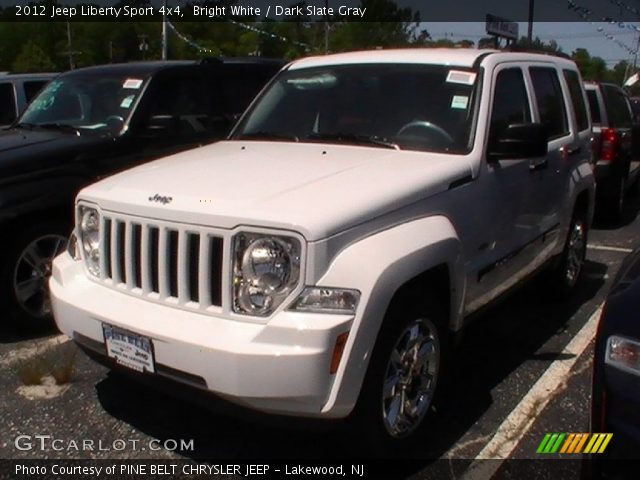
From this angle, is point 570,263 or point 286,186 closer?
point 286,186

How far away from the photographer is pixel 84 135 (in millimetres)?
5324

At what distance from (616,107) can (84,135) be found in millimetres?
7183

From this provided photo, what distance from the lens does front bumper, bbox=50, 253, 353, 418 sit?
102 inches

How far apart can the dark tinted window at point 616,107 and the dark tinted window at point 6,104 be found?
766cm

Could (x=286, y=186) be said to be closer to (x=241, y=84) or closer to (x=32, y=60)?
(x=241, y=84)

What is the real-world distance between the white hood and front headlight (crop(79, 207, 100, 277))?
92 mm

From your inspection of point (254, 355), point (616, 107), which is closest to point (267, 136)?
point (254, 355)

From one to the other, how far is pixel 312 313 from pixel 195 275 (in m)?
0.57

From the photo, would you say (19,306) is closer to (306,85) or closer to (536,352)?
(306,85)

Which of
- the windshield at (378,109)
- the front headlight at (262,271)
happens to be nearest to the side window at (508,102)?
the windshield at (378,109)

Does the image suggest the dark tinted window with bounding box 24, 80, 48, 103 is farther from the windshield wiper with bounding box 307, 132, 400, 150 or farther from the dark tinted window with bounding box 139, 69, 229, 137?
the windshield wiper with bounding box 307, 132, 400, 150

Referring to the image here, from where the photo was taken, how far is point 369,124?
13.1ft

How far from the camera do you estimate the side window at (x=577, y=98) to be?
5.53 meters

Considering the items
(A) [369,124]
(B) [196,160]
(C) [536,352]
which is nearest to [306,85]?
(A) [369,124]
